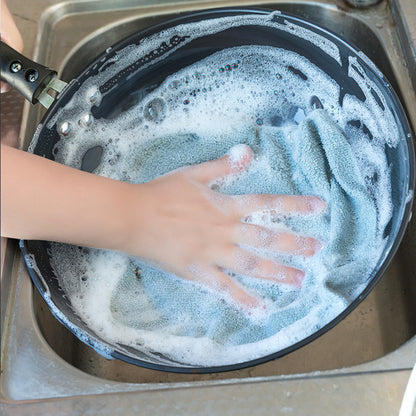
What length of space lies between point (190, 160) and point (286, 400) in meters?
0.36

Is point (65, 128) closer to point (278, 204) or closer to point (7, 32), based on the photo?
point (7, 32)

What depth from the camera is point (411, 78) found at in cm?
66

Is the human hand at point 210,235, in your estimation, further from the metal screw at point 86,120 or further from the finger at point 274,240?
the metal screw at point 86,120

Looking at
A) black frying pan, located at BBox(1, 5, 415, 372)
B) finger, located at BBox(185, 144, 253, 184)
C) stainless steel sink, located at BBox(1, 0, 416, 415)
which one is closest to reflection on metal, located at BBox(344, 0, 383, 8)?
stainless steel sink, located at BBox(1, 0, 416, 415)

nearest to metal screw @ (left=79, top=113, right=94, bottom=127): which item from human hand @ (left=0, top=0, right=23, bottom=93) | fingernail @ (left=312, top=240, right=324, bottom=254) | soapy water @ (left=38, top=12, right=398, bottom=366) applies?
soapy water @ (left=38, top=12, right=398, bottom=366)

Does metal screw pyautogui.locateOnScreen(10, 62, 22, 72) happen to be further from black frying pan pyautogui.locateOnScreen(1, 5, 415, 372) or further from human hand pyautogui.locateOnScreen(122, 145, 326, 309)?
human hand pyautogui.locateOnScreen(122, 145, 326, 309)

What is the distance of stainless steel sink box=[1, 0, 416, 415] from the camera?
53cm

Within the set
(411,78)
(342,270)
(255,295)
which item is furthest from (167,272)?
(411,78)

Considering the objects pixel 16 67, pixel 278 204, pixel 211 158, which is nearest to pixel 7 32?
pixel 16 67

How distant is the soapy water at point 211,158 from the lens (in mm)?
586

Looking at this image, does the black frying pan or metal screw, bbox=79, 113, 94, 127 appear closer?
the black frying pan

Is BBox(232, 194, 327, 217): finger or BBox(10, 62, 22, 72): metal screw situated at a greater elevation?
BBox(10, 62, 22, 72): metal screw

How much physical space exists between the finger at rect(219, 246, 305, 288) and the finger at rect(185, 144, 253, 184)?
11 cm

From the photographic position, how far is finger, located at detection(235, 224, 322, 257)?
64cm
